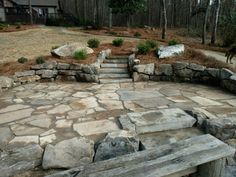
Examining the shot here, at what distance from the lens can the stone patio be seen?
3.09 meters

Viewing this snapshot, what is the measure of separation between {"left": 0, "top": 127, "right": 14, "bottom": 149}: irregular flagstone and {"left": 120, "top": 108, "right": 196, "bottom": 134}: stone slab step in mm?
1431

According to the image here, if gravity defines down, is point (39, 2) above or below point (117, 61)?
above

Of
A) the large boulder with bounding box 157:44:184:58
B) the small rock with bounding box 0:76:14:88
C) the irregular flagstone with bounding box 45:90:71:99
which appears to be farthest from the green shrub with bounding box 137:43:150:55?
the small rock with bounding box 0:76:14:88

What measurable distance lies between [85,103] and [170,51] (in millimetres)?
3189

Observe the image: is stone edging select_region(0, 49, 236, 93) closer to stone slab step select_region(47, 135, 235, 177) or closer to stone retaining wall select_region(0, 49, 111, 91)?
stone retaining wall select_region(0, 49, 111, 91)

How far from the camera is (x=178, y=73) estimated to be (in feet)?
19.3

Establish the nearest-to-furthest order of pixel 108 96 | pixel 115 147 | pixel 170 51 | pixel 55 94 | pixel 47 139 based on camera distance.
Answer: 1. pixel 115 147
2. pixel 47 139
3. pixel 108 96
4. pixel 55 94
5. pixel 170 51

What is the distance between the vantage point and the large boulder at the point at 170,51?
6.40 metres

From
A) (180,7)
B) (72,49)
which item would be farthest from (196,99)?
(180,7)

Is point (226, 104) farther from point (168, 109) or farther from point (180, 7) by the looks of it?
point (180, 7)

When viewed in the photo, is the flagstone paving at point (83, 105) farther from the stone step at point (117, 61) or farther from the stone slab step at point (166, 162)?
the stone step at point (117, 61)

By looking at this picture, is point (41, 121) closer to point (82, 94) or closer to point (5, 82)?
point (82, 94)

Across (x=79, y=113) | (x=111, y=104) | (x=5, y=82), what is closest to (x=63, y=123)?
(x=79, y=113)

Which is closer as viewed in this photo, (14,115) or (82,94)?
(14,115)
